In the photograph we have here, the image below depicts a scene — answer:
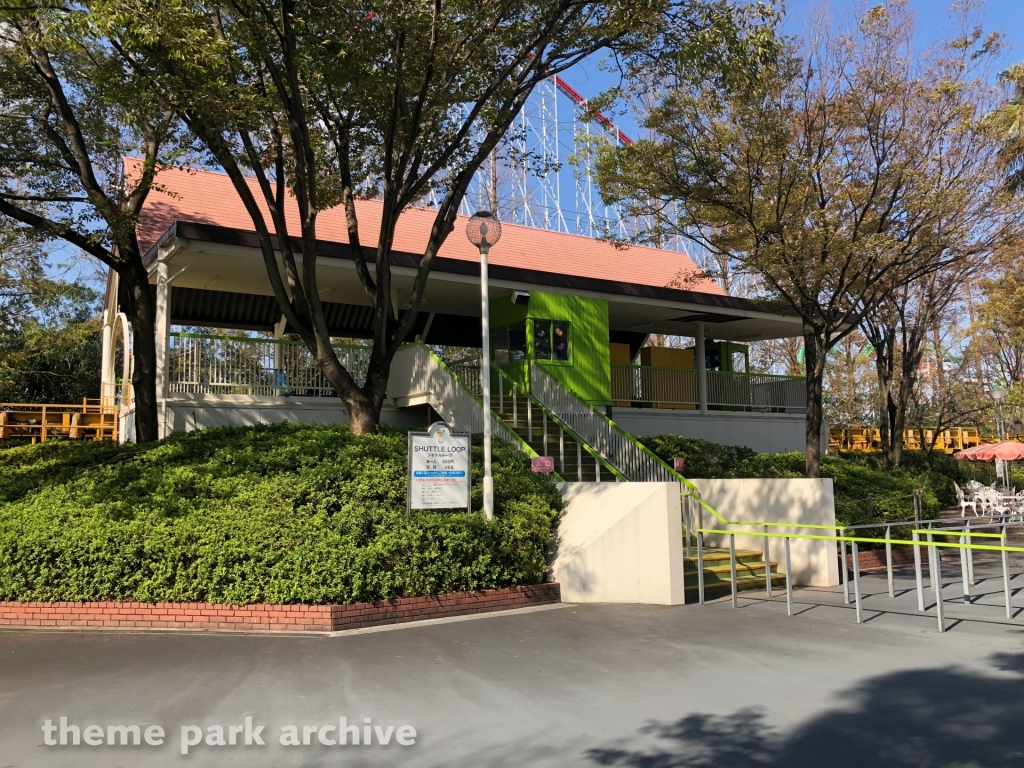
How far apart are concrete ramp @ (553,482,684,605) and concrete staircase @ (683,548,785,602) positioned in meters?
0.73

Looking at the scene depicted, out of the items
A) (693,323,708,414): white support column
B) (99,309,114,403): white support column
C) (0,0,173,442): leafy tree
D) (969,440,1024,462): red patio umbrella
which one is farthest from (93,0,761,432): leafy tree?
(969,440,1024,462): red patio umbrella

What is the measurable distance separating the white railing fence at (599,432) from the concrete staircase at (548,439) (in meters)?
0.25

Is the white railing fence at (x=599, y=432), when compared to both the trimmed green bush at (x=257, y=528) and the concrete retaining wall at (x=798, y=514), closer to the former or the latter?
the concrete retaining wall at (x=798, y=514)

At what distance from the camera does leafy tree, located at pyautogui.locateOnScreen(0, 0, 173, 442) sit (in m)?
13.8

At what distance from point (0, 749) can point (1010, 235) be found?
1946 centimetres

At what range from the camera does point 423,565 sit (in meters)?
10.1

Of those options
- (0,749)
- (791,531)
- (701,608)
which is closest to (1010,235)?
(791,531)

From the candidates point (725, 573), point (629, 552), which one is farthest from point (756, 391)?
point (629, 552)

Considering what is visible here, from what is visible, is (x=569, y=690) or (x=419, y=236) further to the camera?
(x=419, y=236)

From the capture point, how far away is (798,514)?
12.9 m

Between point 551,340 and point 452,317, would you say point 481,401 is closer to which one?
point 551,340

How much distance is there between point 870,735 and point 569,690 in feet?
7.44

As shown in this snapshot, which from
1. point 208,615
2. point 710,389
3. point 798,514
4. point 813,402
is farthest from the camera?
point 710,389

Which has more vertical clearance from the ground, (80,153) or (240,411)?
(80,153)
